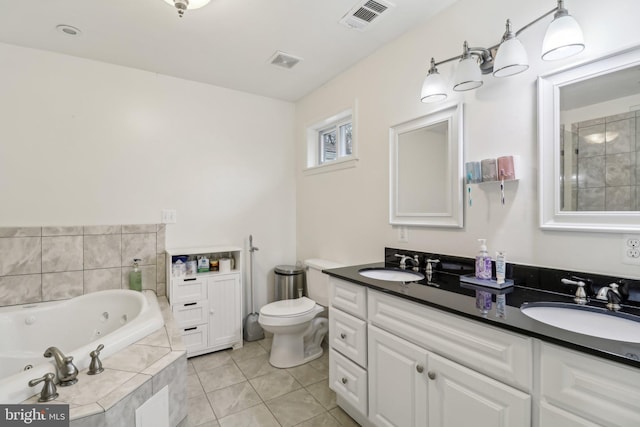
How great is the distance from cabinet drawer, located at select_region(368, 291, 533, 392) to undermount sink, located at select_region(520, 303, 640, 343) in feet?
0.59

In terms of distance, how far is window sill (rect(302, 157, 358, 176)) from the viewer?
2.56 meters

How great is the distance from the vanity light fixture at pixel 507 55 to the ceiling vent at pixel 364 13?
462 mm

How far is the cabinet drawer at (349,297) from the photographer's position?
1.65m

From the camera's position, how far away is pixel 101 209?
8.30ft

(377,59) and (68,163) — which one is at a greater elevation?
(377,59)

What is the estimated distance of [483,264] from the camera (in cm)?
151

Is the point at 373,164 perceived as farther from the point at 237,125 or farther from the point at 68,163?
the point at 68,163

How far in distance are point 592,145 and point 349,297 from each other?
1.33 metres

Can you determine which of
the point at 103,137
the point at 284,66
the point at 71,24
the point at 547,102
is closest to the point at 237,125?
the point at 284,66

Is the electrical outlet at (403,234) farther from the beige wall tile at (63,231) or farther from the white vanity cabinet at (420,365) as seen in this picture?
the beige wall tile at (63,231)

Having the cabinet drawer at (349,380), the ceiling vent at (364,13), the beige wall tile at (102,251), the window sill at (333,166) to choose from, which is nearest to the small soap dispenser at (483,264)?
the cabinet drawer at (349,380)

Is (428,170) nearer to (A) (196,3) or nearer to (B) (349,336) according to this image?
(B) (349,336)

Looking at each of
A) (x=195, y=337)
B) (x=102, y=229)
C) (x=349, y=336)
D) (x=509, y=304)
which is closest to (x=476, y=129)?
(x=509, y=304)

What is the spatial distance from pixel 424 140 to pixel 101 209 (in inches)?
103
